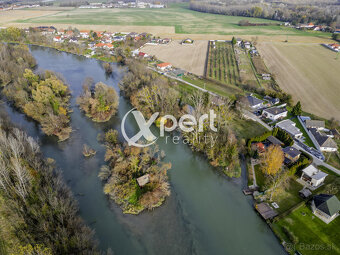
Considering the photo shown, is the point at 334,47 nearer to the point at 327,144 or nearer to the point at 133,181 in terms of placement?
the point at 327,144

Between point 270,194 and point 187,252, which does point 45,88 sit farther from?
point 270,194

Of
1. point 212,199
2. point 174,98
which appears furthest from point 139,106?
point 212,199

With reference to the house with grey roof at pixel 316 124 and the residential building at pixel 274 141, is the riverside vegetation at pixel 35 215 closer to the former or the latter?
the residential building at pixel 274 141

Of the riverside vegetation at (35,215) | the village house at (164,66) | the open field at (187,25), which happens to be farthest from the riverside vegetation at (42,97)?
the open field at (187,25)

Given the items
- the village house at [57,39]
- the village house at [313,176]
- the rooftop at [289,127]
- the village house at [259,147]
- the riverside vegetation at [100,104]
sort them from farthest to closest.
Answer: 1. the village house at [57,39]
2. the riverside vegetation at [100,104]
3. the rooftop at [289,127]
4. the village house at [259,147]
5. the village house at [313,176]

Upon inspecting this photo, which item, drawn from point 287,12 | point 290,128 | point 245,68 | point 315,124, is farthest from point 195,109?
point 287,12

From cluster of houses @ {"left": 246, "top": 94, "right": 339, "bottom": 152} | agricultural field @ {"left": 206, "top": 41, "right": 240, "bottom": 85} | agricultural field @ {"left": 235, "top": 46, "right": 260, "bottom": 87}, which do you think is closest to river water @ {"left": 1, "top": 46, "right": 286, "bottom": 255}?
cluster of houses @ {"left": 246, "top": 94, "right": 339, "bottom": 152}
